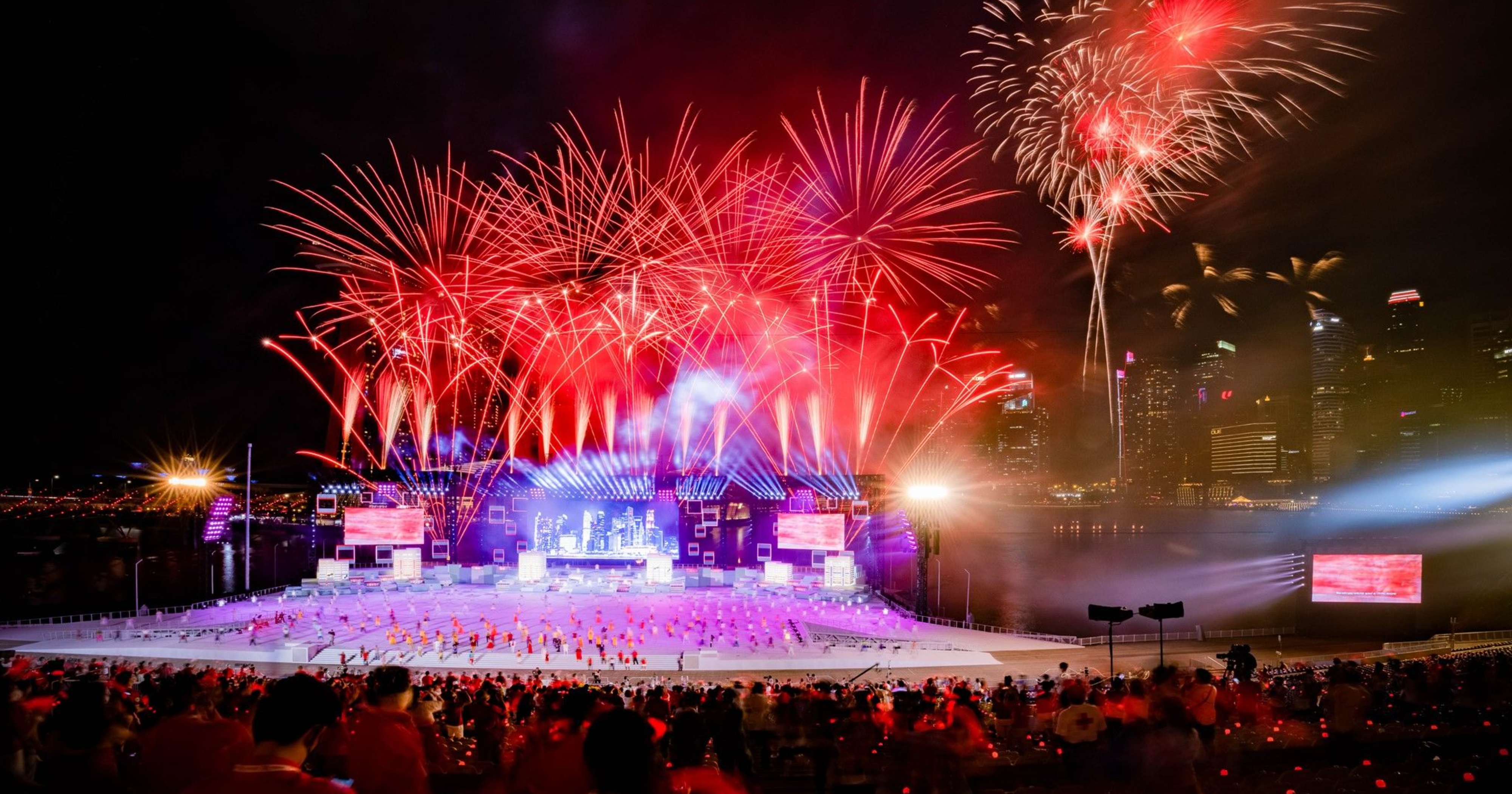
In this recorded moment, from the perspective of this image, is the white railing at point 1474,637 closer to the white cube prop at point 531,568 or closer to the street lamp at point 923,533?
the street lamp at point 923,533

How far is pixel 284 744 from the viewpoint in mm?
2400

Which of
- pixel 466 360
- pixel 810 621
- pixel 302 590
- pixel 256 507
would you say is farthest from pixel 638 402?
pixel 256 507

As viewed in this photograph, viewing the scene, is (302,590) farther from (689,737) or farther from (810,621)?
(689,737)

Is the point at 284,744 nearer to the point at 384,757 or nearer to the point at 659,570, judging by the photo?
the point at 384,757

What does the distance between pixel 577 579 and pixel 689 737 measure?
107ft

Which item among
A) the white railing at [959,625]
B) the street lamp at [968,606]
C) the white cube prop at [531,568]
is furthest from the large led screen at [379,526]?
the street lamp at [968,606]

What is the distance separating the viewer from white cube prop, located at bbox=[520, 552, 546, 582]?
117ft

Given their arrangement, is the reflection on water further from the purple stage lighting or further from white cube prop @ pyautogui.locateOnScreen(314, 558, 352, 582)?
the purple stage lighting

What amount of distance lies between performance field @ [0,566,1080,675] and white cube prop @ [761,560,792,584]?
0.22 metres

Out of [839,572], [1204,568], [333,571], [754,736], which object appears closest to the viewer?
[754,736]

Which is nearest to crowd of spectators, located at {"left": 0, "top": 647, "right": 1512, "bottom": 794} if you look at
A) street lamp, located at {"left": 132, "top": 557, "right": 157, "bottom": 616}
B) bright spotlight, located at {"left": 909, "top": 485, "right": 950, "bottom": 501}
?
bright spotlight, located at {"left": 909, "top": 485, "right": 950, "bottom": 501}

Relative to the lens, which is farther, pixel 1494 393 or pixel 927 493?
pixel 1494 393

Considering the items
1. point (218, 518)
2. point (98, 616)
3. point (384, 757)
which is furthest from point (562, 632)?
point (384, 757)

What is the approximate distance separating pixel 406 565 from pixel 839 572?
19.5 m
